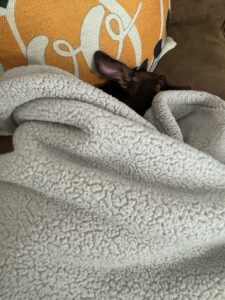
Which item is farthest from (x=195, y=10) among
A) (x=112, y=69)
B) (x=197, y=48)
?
(x=112, y=69)

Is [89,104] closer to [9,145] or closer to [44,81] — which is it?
[44,81]

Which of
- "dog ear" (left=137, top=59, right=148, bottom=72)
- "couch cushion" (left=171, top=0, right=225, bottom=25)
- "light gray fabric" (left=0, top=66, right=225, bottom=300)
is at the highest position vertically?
"couch cushion" (left=171, top=0, right=225, bottom=25)

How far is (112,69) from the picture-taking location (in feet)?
2.68

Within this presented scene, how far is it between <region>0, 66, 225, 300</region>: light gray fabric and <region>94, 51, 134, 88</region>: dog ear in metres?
0.20

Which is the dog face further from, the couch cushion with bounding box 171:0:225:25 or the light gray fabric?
the couch cushion with bounding box 171:0:225:25

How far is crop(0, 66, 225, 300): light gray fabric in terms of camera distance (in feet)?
1.63

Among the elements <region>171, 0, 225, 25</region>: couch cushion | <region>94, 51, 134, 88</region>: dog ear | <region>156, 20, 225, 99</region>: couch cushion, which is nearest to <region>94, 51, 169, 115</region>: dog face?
<region>94, 51, 134, 88</region>: dog ear

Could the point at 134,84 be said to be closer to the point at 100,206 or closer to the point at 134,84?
the point at 134,84

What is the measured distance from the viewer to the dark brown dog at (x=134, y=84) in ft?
2.73

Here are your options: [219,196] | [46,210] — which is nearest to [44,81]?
[46,210]

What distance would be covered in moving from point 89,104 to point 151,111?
194 mm

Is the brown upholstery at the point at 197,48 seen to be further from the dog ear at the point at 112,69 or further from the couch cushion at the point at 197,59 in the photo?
the dog ear at the point at 112,69

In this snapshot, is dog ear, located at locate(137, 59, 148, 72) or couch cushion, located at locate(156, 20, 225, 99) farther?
couch cushion, located at locate(156, 20, 225, 99)

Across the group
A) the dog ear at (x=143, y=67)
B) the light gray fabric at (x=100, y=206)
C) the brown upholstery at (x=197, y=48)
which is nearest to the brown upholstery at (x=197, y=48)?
the brown upholstery at (x=197, y=48)
